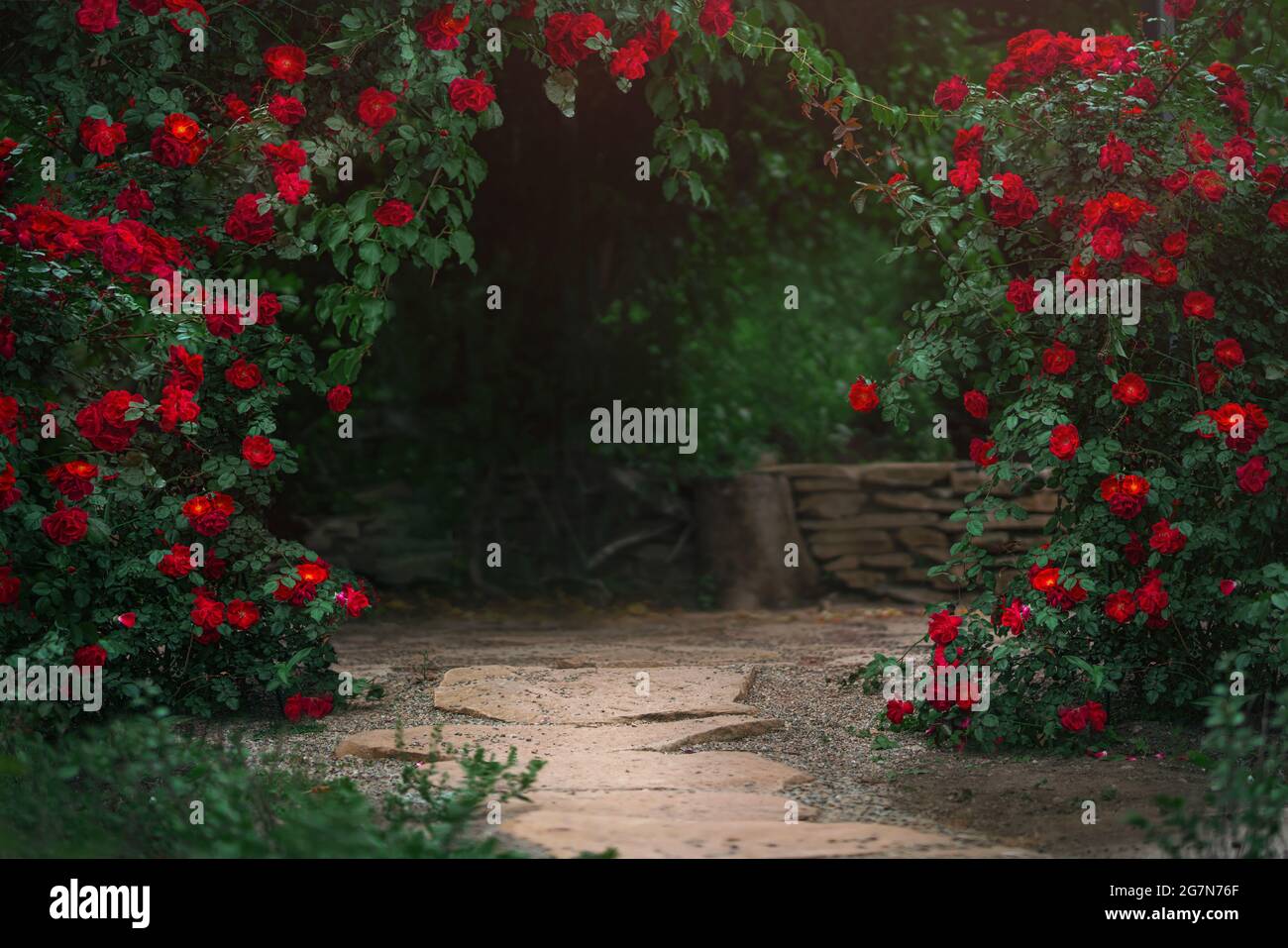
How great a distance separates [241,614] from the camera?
4.27 m

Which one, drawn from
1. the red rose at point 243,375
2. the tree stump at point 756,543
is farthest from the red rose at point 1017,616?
the tree stump at point 756,543

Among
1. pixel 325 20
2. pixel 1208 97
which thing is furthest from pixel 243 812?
pixel 1208 97

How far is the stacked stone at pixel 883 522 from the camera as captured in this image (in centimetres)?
871

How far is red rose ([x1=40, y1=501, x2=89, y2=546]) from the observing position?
3.73 metres

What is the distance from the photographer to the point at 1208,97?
430cm

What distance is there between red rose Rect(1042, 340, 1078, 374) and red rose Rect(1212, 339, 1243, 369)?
1.33 feet

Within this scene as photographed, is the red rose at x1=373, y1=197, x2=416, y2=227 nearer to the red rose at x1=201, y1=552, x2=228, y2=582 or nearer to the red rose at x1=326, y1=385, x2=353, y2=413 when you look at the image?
the red rose at x1=326, y1=385, x2=353, y2=413

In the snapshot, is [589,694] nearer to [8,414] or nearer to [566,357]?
[8,414]

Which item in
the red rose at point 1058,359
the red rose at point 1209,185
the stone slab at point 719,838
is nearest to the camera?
the stone slab at point 719,838

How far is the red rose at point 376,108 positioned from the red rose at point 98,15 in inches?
28.7

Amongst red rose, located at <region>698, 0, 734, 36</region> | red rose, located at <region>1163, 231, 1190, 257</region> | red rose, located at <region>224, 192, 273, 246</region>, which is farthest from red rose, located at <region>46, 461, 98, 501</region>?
red rose, located at <region>1163, 231, 1190, 257</region>

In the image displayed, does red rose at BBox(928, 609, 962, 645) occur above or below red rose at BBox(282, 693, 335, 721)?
above

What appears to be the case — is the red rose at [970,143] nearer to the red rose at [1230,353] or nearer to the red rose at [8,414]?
the red rose at [1230,353]
